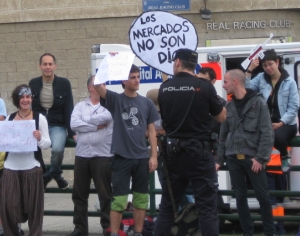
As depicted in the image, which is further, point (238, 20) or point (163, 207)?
point (238, 20)

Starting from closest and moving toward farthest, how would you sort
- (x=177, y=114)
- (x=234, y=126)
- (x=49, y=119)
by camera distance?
(x=177, y=114), (x=234, y=126), (x=49, y=119)

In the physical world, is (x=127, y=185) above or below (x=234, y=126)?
below

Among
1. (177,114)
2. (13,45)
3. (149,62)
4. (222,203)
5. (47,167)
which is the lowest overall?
(222,203)

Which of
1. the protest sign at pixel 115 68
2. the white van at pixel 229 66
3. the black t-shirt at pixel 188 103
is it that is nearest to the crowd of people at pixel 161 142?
the black t-shirt at pixel 188 103

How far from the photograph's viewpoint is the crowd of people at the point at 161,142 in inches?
279

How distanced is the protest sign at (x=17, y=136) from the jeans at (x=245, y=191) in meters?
2.20

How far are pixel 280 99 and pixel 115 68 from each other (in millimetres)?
2241

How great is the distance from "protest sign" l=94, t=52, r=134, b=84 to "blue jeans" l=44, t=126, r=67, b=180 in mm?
1787

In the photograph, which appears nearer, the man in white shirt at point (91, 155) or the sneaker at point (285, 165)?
the sneaker at point (285, 165)

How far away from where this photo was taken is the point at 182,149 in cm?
707

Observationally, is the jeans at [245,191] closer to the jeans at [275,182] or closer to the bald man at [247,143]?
the bald man at [247,143]

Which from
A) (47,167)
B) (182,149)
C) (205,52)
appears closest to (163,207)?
(182,149)

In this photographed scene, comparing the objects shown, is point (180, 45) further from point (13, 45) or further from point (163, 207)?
point (13, 45)

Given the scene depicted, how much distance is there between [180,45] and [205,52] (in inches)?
88.3
